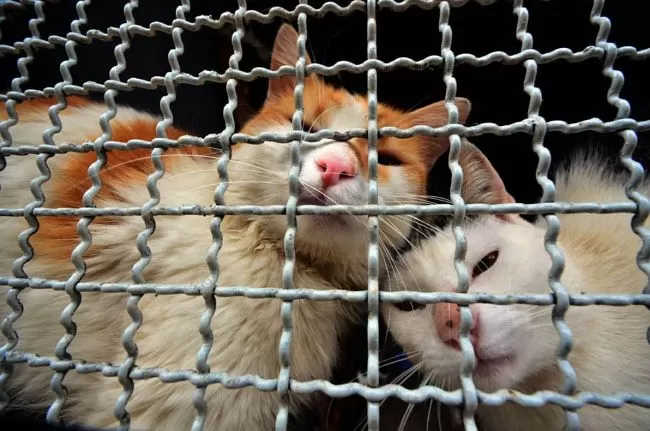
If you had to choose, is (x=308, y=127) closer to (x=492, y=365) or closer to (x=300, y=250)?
(x=300, y=250)

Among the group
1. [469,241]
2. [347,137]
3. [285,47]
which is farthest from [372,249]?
[285,47]

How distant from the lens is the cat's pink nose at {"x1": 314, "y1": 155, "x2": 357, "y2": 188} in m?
0.77

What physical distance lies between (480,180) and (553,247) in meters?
0.51

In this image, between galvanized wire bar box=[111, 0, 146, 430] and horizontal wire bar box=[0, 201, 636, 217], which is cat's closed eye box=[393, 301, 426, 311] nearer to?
horizontal wire bar box=[0, 201, 636, 217]

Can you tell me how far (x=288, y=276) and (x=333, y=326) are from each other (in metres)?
0.39

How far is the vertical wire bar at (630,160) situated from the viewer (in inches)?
19.9

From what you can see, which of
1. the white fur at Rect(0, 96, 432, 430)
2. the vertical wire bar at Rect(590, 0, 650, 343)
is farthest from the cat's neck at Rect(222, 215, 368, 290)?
the vertical wire bar at Rect(590, 0, 650, 343)

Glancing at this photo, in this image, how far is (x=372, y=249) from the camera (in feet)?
1.85

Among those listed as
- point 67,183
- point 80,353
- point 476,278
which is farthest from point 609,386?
point 67,183

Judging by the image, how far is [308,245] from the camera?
868mm

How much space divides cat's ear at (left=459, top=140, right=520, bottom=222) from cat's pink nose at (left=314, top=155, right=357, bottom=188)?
1.07 ft

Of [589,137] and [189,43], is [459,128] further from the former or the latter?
[189,43]

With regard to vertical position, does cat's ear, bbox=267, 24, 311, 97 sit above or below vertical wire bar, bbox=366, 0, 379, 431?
above

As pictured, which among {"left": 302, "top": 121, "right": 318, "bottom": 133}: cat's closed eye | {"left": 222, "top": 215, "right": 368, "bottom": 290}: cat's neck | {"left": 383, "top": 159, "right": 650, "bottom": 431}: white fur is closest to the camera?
{"left": 383, "top": 159, "right": 650, "bottom": 431}: white fur
